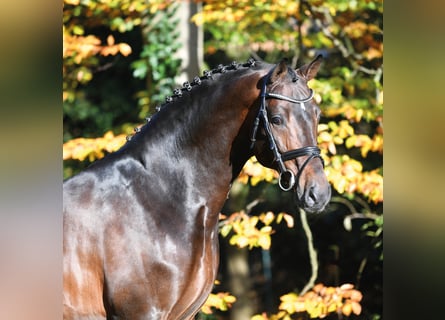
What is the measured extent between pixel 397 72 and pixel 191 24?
207 inches

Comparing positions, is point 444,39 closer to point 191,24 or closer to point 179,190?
point 179,190

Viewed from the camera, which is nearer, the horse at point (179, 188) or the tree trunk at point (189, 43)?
the horse at point (179, 188)

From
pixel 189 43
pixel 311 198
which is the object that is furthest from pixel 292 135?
pixel 189 43

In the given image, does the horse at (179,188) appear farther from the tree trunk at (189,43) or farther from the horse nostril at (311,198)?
the tree trunk at (189,43)

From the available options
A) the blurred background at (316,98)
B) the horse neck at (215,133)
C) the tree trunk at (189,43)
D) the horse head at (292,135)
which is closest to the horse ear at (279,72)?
the horse head at (292,135)

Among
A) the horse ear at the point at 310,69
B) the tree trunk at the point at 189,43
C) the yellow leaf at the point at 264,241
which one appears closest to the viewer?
the horse ear at the point at 310,69

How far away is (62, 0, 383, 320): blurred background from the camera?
5.56 metres

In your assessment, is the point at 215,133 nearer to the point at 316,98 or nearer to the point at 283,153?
the point at 283,153

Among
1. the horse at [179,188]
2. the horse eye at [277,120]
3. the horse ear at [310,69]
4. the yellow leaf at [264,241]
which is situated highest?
the horse ear at [310,69]

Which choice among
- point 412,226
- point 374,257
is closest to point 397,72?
point 412,226

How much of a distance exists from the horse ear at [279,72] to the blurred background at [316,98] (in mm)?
2405

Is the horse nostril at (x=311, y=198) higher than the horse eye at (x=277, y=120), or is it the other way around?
the horse eye at (x=277, y=120)

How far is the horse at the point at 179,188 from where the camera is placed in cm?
287

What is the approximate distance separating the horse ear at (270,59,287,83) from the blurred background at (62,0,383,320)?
2.40 m
